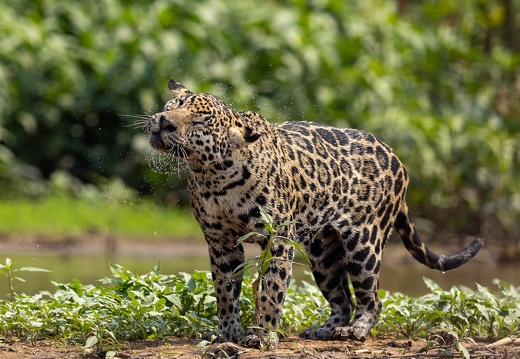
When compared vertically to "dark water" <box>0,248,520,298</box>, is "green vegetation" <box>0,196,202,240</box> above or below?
above

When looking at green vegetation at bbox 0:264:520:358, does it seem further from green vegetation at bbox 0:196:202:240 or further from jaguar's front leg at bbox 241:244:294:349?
green vegetation at bbox 0:196:202:240

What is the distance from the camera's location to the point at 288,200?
7.35m

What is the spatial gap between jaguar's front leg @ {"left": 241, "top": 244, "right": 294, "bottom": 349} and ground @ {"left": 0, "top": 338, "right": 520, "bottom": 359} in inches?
7.0

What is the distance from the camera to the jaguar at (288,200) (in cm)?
702

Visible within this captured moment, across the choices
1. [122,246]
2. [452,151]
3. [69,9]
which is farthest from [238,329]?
[69,9]

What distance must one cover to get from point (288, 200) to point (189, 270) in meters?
5.35

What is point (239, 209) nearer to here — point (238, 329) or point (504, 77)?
point (238, 329)

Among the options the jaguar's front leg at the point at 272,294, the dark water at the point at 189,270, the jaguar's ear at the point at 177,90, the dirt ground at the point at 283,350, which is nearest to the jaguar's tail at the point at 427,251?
the dirt ground at the point at 283,350

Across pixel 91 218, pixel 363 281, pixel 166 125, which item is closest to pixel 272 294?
pixel 363 281

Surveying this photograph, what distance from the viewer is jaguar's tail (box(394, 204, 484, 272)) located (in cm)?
835

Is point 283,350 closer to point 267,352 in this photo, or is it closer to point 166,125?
point 267,352

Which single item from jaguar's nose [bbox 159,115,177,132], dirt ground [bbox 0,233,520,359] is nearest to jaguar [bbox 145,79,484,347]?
jaguar's nose [bbox 159,115,177,132]

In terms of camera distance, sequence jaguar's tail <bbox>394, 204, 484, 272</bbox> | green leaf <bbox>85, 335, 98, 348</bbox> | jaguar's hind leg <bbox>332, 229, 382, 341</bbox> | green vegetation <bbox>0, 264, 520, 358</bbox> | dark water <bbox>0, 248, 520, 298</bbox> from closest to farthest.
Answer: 1. green leaf <bbox>85, 335, 98, 348</bbox>
2. green vegetation <bbox>0, 264, 520, 358</bbox>
3. jaguar's hind leg <bbox>332, 229, 382, 341</bbox>
4. jaguar's tail <bbox>394, 204, 484, 272</bbox>
5. dark water <bbox>0, 248, 520, 298</bbox>

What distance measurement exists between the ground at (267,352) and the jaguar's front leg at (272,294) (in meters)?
0.18
